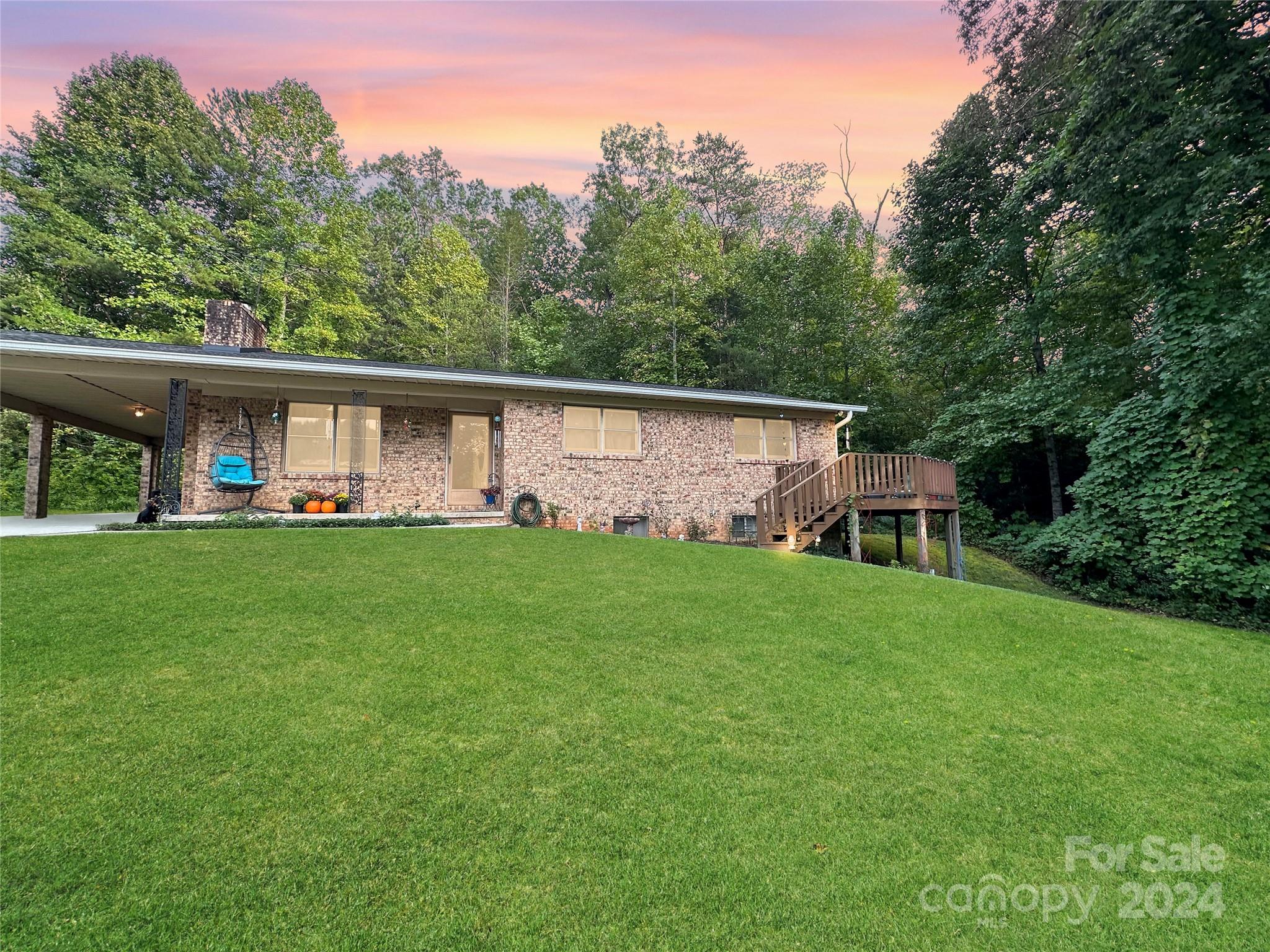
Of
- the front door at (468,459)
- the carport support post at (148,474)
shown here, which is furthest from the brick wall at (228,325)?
the front door at (468,459)

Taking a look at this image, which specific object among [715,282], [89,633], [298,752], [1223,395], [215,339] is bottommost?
[298,752]

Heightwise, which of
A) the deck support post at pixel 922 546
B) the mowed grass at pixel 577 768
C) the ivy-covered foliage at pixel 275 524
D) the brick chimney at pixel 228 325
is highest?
the brick chimney at pixel 228 325

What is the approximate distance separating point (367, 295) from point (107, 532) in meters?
22.2

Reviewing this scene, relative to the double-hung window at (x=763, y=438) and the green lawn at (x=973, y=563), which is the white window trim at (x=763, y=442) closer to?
the double-hung window at (x=763, y=438)

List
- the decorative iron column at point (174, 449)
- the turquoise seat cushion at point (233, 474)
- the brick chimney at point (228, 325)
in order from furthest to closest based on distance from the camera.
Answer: the brick chimney at point (228, 325) → the turquoise seat cushion at point (233, 474) → the decorative iron column at point (174, 449)

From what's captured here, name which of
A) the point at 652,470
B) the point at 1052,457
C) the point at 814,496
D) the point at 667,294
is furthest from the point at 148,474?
the point at 1052,457

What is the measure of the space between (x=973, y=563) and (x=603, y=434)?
967 cm

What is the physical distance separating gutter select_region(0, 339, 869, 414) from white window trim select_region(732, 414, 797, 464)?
1.63 feet

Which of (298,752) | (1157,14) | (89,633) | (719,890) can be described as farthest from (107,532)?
(1157,14)

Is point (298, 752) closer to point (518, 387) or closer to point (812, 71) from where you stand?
point (518, 387)

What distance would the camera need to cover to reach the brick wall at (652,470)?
38.4 ft

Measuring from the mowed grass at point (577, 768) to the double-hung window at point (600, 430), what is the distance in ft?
21.6

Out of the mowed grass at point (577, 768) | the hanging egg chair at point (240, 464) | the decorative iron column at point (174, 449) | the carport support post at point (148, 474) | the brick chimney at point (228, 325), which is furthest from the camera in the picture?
the carport support post at point (148, 474)

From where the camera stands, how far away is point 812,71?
9.55m
